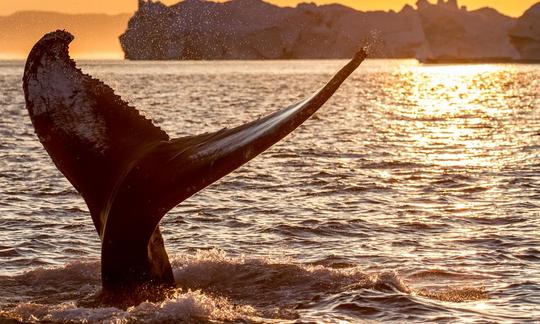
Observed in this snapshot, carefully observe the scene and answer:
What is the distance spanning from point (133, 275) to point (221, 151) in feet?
4.25

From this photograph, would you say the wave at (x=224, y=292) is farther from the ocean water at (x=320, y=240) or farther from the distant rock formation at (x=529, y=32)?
the distant rock formation at (x=529, y=32)

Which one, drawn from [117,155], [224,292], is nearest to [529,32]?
[224,292]

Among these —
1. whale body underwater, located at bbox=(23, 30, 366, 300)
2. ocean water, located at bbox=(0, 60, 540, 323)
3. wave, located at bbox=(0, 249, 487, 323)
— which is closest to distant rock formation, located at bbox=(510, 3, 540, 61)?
ocean water, located at bbox=(0, 60, 540, 323)

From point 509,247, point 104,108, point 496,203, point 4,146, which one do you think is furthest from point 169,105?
point 104,108

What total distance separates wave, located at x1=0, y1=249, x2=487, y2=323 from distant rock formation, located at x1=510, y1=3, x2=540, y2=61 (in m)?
182

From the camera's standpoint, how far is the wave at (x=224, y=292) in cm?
791

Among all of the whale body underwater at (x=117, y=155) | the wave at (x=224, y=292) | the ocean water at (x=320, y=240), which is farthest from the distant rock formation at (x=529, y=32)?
the whale body underwater at (x=117, y=155)

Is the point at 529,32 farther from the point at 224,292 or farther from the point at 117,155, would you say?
the point at 117,155

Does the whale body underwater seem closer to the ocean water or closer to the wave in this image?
the wave

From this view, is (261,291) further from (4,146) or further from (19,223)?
(4,146)

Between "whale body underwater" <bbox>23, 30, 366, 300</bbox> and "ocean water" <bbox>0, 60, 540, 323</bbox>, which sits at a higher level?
"whale body underwater" <bbox>23, 30, 366, 300</bbox>

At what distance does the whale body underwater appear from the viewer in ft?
22.3

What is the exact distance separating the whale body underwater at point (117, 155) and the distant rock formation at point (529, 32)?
605ft

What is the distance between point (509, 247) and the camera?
1197 centimetres
